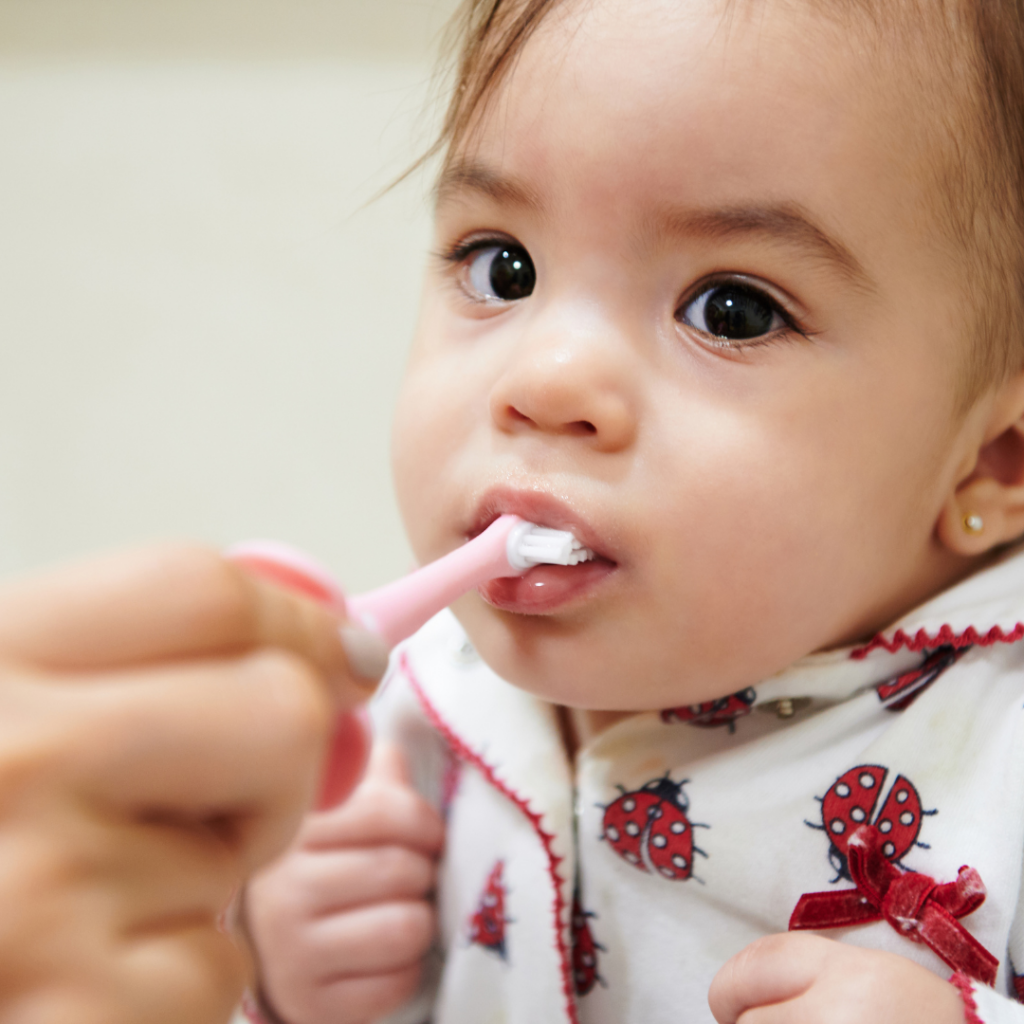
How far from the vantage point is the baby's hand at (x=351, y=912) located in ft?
1.99

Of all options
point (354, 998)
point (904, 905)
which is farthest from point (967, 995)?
point (354, 998)

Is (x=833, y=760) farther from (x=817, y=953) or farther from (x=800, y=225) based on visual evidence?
(x=800, y=225)

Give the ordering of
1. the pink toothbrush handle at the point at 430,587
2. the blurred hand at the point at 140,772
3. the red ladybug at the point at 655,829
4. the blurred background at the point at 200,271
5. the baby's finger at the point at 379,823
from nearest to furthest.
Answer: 1. the blurred hand at the point at 140,772
2. the pink toothbrush handle at the point at 430,587
3. the red ladybug at the point at 655,829
4. the baby's finger at the point at 379,823
5. the blurred background at the point at 200,271

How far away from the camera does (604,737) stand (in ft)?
1.85

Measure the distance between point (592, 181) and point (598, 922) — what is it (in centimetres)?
39

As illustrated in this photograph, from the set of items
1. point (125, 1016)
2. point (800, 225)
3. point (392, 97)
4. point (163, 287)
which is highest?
point (392, 97)

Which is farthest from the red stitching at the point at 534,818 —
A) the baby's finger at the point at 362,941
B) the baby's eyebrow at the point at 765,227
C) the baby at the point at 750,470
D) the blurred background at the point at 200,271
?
the blurred background at the point at 200,271

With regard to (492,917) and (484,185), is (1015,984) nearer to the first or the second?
(492,917)

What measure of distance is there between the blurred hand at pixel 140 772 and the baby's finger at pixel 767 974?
0.85ft

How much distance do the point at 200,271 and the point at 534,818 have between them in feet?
2.38

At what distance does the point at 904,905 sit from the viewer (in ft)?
1.49

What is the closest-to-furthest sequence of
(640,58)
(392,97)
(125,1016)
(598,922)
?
(125,1016)
(640,58)
(598,922)
(392,97)

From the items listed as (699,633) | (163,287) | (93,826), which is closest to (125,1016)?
(93,826)

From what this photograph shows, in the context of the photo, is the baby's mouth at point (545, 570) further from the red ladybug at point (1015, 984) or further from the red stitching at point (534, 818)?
the red ladybug at point (1015, 984)
